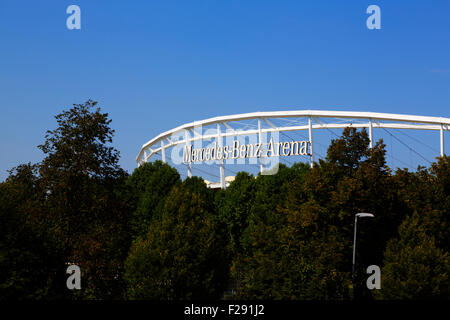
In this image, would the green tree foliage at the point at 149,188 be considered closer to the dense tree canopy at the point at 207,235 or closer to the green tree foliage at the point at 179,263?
the dense tree canopy at the point at 207,235

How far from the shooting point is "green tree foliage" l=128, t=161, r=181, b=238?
231 ft

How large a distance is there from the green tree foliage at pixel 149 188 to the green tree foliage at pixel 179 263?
23.0m

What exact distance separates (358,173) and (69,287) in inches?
829

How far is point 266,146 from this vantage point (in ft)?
276

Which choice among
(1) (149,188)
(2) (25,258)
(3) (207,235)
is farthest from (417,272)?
(1) (149,188)

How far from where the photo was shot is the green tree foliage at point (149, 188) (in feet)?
231

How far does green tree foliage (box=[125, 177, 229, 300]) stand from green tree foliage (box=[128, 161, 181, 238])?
75.4 ft

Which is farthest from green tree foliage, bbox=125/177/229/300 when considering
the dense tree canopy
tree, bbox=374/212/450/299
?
tree, bbox=374/212/450/299

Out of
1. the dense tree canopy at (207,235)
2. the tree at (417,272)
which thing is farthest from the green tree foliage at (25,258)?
the tree at (417,272)
